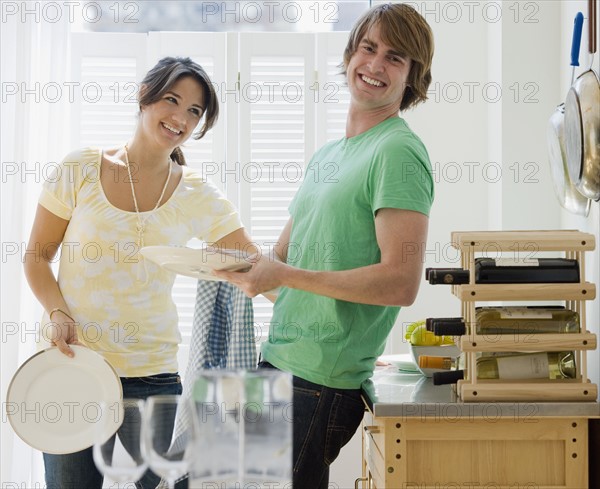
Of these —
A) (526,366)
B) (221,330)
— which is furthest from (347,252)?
(526,366)

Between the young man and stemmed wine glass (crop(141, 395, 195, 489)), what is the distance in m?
0.49

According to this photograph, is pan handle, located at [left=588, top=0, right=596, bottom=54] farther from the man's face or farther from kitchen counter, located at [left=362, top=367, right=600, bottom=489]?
kitchen counter, located at [left=362, top=367, right=600, bottom=489]

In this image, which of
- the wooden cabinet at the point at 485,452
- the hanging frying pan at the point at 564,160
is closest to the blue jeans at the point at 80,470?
the wooden cabinet at the point at 485,452

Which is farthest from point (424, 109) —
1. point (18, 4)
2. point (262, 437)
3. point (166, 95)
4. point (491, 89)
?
point (262, 437)

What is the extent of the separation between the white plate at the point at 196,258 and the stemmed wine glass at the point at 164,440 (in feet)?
1.43

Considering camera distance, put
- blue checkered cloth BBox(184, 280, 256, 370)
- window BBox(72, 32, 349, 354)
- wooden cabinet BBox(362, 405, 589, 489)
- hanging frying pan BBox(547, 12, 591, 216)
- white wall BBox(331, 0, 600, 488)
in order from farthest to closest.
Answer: window BBox(72, 32, 349, 354) → white wall BBox(331, 0, 600, 488) → hanging frying pan BBox(547, 12, 591, 216) → blue checkered cloth BBox(184, 280, 256, 370) → wooden cabinet BBox(362, 405, 589, 489)

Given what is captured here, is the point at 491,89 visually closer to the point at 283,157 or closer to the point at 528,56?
the point at 528,56

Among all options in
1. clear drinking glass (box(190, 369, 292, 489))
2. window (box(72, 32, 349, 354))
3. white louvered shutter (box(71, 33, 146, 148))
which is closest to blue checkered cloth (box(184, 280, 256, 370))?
clear drinking glass (box(190, 369, 292, 489))

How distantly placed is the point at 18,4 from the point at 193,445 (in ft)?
7.56

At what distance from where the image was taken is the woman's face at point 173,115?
85.2 inches

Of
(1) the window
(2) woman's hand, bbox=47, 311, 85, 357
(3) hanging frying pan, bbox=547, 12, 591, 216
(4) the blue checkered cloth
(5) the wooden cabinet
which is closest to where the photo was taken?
(5) the wooden cabinet

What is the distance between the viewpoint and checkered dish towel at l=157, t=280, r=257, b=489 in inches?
68.7

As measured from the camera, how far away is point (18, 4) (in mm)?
2934

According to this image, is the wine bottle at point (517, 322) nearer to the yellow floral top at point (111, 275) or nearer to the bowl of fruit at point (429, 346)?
the bowl of fruit at point (429, 346)
